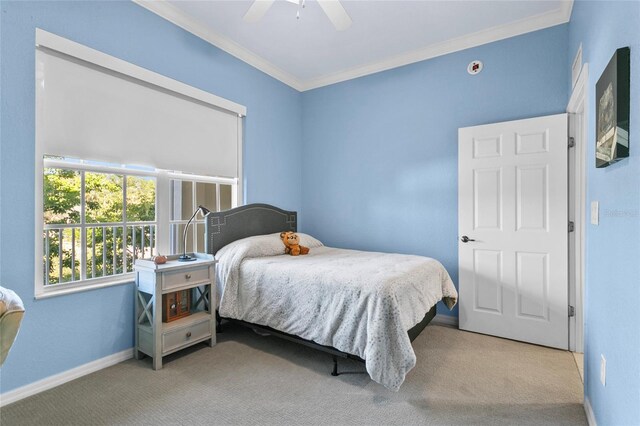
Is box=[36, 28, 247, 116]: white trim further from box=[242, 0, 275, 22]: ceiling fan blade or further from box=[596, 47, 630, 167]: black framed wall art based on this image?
box=[596, 47, 630, 167]: black framed wall art

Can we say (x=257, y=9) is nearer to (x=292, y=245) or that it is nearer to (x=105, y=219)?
(x=105, y=219)

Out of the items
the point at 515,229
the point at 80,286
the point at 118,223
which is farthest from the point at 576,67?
the point at 80,286

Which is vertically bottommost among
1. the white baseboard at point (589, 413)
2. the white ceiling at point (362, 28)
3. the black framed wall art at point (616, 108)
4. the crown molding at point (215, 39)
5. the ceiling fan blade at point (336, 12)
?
the white baseboard at point (589, 413)

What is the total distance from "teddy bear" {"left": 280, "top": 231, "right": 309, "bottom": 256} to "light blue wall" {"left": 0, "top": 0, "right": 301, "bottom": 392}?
143 centimetres

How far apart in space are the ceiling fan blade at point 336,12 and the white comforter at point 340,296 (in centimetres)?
180

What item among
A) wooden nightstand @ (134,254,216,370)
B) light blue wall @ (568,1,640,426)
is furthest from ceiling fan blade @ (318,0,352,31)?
wooden nightstand @ (134,254,216,370)

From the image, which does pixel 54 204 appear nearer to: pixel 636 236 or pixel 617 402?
pixel 636 236

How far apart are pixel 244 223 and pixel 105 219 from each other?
1285 millimetres

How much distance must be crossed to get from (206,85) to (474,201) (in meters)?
2.88

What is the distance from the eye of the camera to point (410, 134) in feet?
12.1

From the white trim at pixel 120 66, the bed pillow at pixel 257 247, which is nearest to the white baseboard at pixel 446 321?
the bed pillow at pixel 257 247

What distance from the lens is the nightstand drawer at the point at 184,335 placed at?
2438 mm

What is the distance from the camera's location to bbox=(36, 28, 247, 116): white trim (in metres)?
2.12

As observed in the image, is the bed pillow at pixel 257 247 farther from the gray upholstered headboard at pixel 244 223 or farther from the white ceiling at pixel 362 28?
the white ceiling at pixel 362 28
